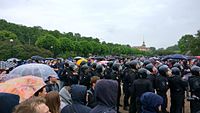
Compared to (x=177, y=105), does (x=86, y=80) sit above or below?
above

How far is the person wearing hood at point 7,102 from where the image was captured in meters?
3.85

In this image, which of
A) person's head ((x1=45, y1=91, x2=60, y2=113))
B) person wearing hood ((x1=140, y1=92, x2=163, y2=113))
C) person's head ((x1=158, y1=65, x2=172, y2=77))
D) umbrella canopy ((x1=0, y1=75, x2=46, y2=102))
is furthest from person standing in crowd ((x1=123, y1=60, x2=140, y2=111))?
person's head ((x1=45, y1=91, x2=60, y2=113))

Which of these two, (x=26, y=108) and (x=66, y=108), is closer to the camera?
(x=26, y=108)

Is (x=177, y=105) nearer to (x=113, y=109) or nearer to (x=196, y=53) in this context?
(x=113, y=109)

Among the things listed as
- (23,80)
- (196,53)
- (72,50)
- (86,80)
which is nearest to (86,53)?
(72,50)

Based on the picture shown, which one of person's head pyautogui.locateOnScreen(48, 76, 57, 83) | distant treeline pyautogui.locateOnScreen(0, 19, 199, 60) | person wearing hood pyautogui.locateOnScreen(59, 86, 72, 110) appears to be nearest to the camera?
person wearing hood pyautogui.locateOnScreen(59, 86, 72, 110)

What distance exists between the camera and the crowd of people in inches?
167

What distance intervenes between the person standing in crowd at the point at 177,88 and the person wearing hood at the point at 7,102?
7198mm

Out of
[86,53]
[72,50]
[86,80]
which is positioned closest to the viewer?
[86,80]

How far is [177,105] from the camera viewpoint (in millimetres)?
10961

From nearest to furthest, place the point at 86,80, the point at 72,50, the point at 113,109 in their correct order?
the point at 113,109 → the point at 86,80 → the point at 72,50

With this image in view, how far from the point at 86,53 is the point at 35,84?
80.0 meters

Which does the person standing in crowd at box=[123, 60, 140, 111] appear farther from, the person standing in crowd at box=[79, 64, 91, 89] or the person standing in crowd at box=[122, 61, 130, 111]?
the person standing in crowd at box=[79, 64, 91, 89]

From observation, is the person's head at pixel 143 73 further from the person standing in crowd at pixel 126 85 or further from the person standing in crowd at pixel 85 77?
the person standing in crowd at pixel 126 85
